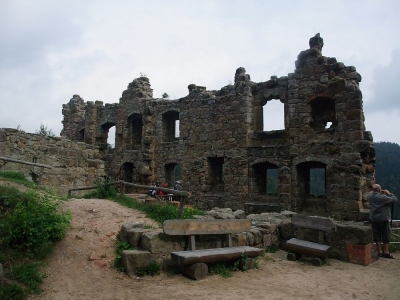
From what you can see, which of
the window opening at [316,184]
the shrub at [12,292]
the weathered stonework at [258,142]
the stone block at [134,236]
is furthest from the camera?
the window opening at [316,184]

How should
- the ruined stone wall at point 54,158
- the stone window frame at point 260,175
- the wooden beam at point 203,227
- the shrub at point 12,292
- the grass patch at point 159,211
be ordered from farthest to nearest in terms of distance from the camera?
the stone window frame at point 260,175
the ruined stone wall at point 54,158
the grass patch at point 159,211
the wooden beam at point 203,227
the shrub at point 12,292

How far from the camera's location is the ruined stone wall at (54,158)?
32.6 ft

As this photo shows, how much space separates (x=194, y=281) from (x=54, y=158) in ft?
25.3

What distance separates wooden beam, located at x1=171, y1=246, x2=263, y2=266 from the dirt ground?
0.84 feet

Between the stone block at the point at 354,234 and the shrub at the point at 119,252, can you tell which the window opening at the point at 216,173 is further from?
the shrub at the point at 119,252

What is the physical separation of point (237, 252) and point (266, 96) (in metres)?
9.47

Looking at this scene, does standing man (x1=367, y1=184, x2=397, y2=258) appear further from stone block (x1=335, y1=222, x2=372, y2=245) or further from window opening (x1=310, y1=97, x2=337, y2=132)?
window opening (x1=310, y1=97, x2=337, y2=132)

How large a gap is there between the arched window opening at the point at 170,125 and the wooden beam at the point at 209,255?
39.2 ft

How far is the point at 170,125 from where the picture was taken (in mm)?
17750

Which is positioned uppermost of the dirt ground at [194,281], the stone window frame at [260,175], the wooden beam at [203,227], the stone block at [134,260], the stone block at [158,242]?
the stone window frame at [260,175]

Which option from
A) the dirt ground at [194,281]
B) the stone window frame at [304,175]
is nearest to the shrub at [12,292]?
the dirt ground at [194,281]

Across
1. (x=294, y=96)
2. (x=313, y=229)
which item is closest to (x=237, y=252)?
(x=313, y=229)

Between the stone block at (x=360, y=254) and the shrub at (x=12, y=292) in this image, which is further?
the stone block at (x=360, y=254)

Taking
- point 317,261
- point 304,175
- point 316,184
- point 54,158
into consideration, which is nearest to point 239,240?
point 317,261
